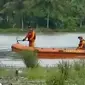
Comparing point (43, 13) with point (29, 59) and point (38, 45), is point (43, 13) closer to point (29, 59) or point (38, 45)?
point (38, 45)

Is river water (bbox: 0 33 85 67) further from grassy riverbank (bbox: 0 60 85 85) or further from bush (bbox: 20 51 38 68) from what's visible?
grassy riverbank (bbox: 0 60 85 85)

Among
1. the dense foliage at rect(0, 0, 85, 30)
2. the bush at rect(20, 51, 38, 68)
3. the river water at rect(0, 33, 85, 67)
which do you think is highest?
the bush at rect(20, 51, 38, 68)

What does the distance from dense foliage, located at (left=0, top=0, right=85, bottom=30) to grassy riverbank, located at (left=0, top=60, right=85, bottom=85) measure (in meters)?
65.5

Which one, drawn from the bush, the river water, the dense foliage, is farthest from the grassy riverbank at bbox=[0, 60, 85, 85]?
the dense foliage

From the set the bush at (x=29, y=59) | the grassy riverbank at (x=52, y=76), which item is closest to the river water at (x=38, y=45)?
the bush at (x=29, y=59)

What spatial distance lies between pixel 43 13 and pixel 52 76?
2863 inches

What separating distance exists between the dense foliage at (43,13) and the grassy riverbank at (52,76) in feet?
215

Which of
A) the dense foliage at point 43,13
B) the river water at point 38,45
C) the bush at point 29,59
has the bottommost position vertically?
the dense foliage at point 43,13

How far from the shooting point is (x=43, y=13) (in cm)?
8375

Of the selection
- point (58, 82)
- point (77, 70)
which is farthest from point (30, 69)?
point (58, 82)

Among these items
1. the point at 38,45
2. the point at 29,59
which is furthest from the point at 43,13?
the point at 29,59

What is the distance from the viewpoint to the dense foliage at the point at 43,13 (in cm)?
8256

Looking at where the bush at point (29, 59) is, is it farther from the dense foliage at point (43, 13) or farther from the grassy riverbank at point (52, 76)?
the dense foliage at point (43, 13)

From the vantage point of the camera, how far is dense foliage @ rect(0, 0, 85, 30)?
271 feet
